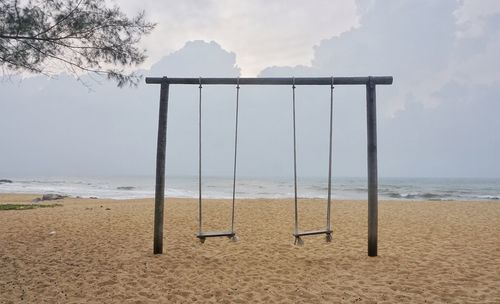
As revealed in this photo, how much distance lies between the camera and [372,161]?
243 inches

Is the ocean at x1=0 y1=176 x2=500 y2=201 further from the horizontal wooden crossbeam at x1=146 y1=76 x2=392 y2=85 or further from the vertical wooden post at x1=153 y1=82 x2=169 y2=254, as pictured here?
the horizontal wooden crossbeam at x1=146 y1=76 x2=392 y2=85

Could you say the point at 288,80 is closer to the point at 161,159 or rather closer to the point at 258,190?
the point at 161,159

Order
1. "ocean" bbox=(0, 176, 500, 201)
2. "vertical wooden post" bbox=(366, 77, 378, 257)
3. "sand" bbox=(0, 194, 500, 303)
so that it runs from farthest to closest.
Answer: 1. "ocean" bbox=(0, 176, 500, 201)
2. "vertical wooden post" bbox=(366, 77, 378, 257)
3. "sand" bbox=(0, 194, 500, 303)

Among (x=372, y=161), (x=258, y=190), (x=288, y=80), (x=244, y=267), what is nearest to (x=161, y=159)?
(x=244, y=267)

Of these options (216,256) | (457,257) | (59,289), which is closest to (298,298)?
(216,256)

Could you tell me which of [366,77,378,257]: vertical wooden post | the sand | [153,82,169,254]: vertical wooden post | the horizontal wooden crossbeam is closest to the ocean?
the sand

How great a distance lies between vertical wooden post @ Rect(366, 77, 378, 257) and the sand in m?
0.66

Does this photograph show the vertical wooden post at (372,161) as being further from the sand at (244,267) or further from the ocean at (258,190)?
the ocean at (258,190)

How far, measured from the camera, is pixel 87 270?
5496 millimetres

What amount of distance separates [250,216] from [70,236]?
656cm

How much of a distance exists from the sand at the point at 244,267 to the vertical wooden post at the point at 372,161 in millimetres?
661

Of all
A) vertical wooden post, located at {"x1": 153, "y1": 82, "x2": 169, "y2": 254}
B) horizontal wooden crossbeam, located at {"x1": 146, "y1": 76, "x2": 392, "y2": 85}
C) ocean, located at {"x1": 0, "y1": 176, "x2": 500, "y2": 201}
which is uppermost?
horizontal wooden crossbeam, located at {"x1": 146, "y1": 76, "x2": 392, "y2": 85}

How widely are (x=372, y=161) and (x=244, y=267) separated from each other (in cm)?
295

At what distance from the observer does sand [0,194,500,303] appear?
4512mm
